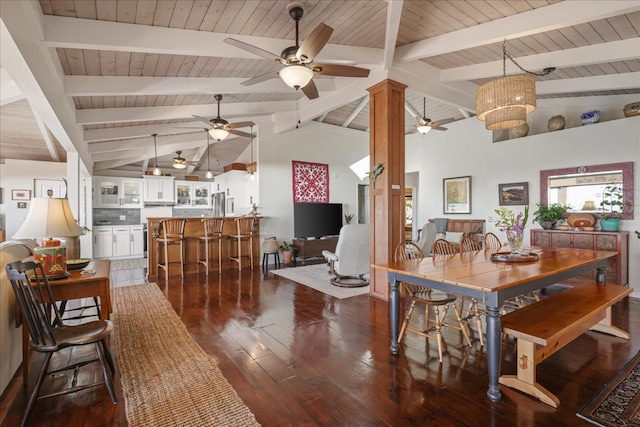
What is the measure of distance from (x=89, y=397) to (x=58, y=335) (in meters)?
0.47

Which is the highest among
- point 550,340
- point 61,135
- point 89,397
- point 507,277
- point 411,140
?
point 411,140

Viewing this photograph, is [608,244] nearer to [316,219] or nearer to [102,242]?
[316,219]

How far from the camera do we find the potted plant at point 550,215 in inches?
200

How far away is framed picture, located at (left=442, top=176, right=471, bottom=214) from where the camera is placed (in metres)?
6.84

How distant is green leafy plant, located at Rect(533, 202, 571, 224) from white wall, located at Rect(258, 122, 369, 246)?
168 inches

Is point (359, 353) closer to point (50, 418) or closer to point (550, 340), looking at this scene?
point (550, 340)

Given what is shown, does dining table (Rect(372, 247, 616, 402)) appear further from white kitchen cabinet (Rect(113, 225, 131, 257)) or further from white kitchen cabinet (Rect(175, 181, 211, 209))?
white kitchen cabinet (Rect(175, 181, 211, 209))

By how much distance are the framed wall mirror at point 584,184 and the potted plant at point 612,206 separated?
1.8 inches

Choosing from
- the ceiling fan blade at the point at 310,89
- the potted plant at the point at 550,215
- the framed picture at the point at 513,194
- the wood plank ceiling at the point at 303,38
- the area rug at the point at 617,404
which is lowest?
the area rug at the point at 617,404

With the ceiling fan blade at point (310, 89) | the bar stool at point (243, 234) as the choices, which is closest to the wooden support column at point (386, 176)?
the ceiling fan blade at point (310, 89)

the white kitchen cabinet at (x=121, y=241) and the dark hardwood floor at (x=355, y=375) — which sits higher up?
the white kitchen cabinet at (x=121, y=241)

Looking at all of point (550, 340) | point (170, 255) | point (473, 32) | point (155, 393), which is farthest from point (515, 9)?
point (170, 255)

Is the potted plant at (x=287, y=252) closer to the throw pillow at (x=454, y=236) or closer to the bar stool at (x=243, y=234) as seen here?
the bar stool at (x=243, y=234)

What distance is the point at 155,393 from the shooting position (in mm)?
2094
